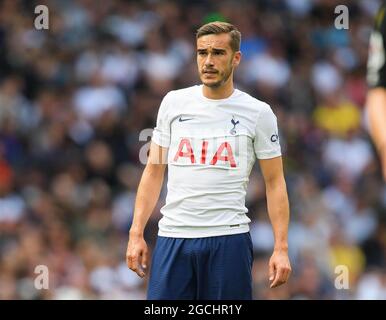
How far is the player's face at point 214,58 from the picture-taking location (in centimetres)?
612

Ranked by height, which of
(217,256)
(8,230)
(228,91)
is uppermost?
(228,91)

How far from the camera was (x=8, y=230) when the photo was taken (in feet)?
37.0

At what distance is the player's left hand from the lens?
19.8 ft

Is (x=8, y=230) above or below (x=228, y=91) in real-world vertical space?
below

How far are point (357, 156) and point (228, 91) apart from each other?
658 cm

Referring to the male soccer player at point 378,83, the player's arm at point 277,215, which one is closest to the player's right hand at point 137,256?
the player's arm at point 277,215

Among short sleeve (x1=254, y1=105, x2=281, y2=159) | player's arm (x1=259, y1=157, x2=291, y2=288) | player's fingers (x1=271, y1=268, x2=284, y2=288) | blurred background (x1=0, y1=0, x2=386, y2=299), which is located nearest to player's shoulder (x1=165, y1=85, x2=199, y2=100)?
short sleeve (x1=254, y1=105, x2=281, y2=159)

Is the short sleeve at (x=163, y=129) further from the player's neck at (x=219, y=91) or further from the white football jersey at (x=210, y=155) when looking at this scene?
the player's neck at (x=219, y=91)

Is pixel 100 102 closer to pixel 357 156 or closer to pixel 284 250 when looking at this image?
pixel 357 156

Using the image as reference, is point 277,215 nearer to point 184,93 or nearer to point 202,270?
point 202,270

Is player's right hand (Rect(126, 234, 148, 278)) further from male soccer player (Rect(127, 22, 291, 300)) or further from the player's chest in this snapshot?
the player's chest

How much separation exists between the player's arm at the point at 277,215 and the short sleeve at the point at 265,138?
1.7 inches

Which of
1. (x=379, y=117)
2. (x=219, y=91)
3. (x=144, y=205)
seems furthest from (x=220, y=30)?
(x=379, y=117)
